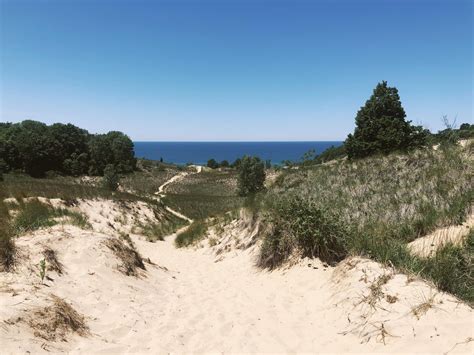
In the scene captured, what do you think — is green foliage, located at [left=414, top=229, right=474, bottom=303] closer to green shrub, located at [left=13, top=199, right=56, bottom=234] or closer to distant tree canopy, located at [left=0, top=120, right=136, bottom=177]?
green shrub, located at [left=13, top=199, right=56, bottom=234]

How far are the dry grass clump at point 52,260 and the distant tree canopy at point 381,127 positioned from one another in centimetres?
2391

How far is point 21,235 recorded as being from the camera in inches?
334

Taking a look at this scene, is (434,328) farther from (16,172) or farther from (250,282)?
Result: (16,172)

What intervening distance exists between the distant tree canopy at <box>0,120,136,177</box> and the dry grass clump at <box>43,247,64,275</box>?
7075 cm

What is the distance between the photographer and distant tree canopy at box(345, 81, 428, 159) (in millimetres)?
26172

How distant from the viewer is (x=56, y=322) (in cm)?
465

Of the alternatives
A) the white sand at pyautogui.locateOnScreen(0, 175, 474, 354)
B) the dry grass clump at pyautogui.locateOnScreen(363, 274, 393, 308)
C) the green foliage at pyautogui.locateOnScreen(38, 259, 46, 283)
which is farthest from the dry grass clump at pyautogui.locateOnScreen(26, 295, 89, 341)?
the dry grass clump at pyautogui.locateOnScreen(363, 274, 393, 308)

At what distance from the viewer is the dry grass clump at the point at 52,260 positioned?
22.0 feet

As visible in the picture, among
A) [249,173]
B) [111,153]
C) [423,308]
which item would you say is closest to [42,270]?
[423,308]

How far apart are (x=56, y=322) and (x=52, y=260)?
8.82ft

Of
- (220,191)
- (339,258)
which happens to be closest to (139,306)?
(339,258)

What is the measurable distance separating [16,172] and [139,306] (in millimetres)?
76101

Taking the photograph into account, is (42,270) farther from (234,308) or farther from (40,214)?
(40,214)

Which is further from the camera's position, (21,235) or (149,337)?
(21,235)
